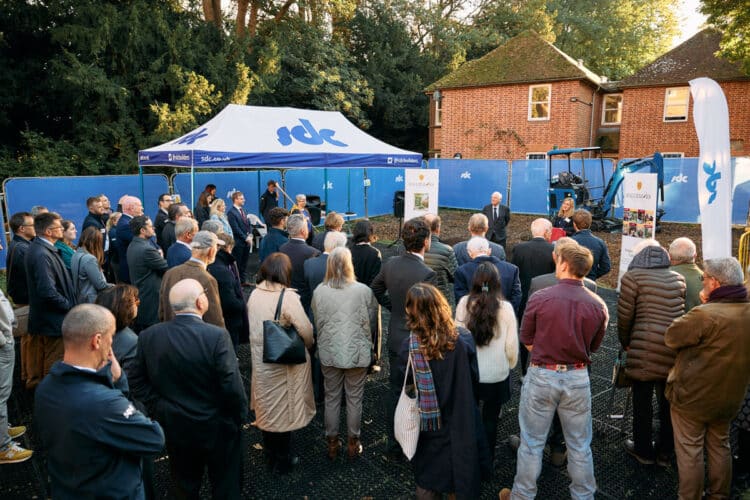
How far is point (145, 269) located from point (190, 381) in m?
2.41

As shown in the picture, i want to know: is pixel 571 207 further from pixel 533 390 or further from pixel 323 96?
pixel 323 96

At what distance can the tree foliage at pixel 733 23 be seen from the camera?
14312 mm

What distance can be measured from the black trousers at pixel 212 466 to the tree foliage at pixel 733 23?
1740cm

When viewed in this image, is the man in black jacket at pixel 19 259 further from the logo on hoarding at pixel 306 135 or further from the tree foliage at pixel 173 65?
the tree foliage at pixel 173 65

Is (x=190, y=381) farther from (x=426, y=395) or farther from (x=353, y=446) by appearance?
(x=353, y=446)

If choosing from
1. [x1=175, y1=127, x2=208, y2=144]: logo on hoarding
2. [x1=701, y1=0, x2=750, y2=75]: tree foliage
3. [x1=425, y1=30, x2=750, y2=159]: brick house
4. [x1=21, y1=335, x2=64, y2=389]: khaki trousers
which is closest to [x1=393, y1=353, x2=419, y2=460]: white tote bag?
[x1=21, y1=335, x2=64, y2=389]: khaki trousers

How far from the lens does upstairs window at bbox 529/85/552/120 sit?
22281 millimetres

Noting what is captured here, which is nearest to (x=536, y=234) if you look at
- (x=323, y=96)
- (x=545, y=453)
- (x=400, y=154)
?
(x=545, y=453)

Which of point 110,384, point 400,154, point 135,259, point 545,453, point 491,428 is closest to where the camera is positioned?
point 110,384

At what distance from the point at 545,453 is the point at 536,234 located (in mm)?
2117

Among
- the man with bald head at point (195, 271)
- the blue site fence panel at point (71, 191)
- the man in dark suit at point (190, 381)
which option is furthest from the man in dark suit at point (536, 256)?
the blue site fence panel at point (71, 191)

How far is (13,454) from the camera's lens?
3896mm

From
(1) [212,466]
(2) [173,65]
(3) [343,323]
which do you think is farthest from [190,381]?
(2) [173,65]

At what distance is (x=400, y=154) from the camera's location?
32.3 ft
